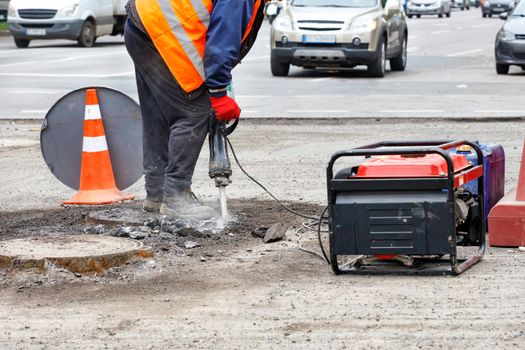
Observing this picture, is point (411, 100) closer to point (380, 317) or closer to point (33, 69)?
point (33, 69)

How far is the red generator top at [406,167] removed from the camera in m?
6.34

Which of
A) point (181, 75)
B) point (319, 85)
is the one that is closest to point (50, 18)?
point (319, 85)

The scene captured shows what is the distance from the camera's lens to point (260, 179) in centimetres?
1012

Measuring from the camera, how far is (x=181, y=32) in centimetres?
752

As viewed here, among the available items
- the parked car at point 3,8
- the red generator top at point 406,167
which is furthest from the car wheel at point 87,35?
the red generator top at point 406,167

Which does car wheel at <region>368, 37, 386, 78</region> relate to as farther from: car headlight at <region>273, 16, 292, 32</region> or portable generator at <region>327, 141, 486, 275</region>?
portable generator at <region>327, 141, 486, 275</region>

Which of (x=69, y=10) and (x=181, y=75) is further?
(x=69, y=10)

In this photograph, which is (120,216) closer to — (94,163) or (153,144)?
(153,144)

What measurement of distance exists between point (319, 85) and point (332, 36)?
1556 mm

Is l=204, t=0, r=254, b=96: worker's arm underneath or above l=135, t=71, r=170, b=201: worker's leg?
above

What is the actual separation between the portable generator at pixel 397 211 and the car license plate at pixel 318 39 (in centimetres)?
1435

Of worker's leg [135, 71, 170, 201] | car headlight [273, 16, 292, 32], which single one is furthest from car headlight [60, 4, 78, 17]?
worker's leg [135, 71, 170, 201]

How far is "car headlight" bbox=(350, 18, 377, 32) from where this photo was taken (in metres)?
20.8

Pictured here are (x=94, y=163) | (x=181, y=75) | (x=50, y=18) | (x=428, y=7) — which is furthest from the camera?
(x=428, y=7)
